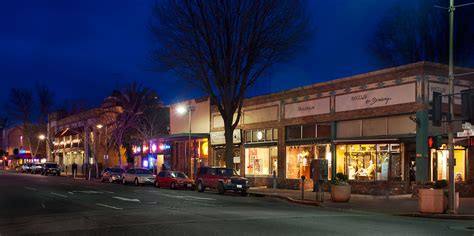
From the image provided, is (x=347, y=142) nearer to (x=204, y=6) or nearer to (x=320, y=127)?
(x=320, y=127)

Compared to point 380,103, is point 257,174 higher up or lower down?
lower down

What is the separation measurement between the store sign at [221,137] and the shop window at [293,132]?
5.76 metres

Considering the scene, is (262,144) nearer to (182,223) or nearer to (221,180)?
(221,180)

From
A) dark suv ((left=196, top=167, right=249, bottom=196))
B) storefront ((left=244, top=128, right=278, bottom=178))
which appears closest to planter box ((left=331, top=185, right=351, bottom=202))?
dark suv ((left=196, top=167, right=249, bottom=196))

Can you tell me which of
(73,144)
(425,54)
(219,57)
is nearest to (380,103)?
(219,57)

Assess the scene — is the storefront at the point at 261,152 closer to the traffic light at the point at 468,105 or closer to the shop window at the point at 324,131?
the shop window at the point at 324,131

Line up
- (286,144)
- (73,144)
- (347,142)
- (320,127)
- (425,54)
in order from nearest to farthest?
1. (347,142)
2. (320,127)
3. (286,144)
4. (425,54)
5. (73,144)

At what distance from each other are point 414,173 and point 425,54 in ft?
75.5

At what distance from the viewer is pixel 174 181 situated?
36.2 metres

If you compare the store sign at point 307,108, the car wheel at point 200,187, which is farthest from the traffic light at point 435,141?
the car wheel at point 200,187

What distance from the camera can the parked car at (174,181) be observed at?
36.1 m

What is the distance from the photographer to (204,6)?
33.4 metres

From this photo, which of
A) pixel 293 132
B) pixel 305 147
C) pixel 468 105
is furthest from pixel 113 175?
pixel 468 105

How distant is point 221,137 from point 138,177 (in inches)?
293
